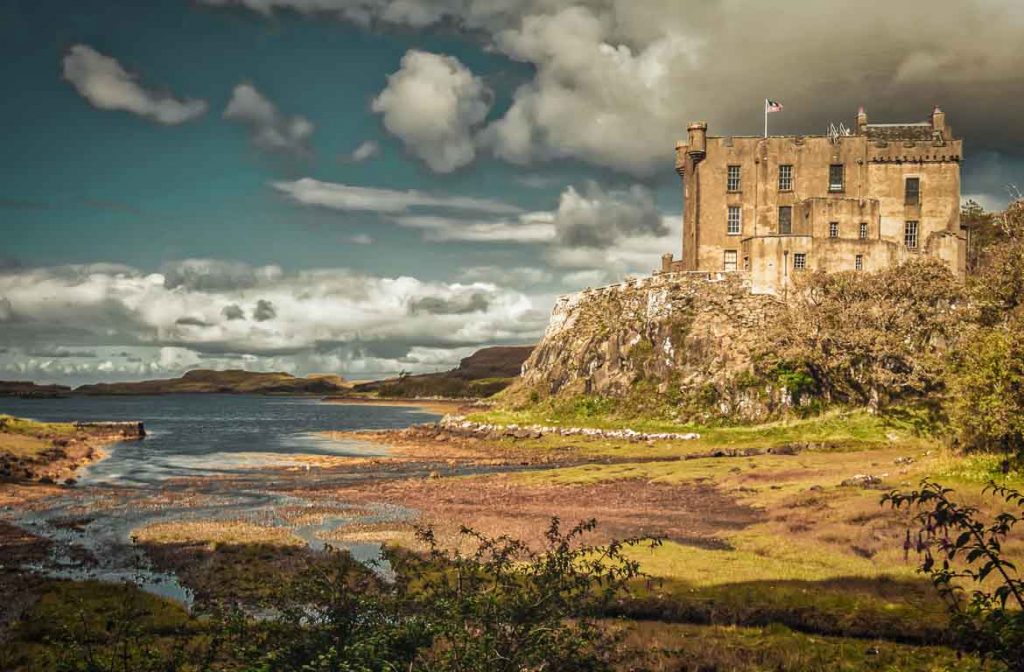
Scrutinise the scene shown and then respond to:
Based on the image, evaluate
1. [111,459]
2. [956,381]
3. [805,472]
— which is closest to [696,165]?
[805,472]

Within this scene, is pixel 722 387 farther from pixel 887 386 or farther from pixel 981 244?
pixel 981 244

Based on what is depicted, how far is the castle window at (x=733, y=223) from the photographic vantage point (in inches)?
3597

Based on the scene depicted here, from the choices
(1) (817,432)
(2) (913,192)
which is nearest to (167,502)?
(1) (817,432)

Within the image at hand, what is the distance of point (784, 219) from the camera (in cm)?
9062

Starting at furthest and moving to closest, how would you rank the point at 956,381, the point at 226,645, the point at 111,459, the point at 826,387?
the point at 111,459 → the point at 826,387 → the point at 956,381 → the point at 226,645

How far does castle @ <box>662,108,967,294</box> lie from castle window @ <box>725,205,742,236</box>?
120 millimetres

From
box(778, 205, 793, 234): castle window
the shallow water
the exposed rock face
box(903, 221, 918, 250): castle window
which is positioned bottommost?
the shallow water

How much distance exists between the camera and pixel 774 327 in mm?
79562

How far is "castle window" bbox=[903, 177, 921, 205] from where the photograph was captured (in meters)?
88.2

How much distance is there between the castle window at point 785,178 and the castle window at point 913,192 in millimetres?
12761

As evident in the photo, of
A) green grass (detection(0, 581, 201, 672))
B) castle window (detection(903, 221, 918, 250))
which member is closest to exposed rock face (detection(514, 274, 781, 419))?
castle window (detection(903, 221, 918, 250))

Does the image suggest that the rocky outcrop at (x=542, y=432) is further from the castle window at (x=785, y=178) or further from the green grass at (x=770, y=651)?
the green grass at (x=770, y=651)

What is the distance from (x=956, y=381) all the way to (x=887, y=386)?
34355 millimetres

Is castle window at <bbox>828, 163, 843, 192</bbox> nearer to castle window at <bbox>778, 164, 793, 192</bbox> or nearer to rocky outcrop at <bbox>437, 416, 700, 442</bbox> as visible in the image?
castle window at <bbox>778, 164, 793, 192</bbox>
